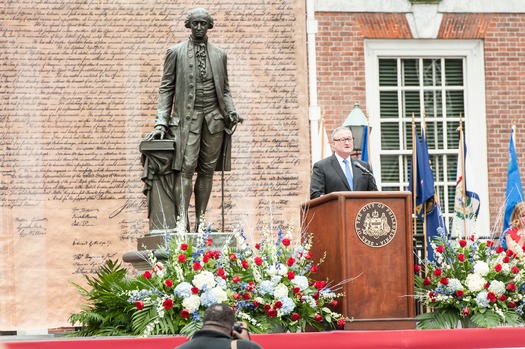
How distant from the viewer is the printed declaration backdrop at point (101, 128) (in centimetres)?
1397

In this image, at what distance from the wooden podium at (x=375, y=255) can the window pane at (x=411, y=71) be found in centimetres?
736

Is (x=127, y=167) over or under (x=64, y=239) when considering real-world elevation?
over

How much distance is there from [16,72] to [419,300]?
7476 millimetres

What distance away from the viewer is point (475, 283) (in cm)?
822

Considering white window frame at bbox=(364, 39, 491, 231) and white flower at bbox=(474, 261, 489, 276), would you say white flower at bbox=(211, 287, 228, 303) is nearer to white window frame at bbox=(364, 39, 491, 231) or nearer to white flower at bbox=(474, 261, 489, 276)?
white flower at bbox=(474, 261, 489, 276)

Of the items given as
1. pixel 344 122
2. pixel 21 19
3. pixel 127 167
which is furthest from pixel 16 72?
pixel 344 122

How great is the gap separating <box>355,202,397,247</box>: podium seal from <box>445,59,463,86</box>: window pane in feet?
24.8

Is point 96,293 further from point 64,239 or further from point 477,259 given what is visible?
point 64,239

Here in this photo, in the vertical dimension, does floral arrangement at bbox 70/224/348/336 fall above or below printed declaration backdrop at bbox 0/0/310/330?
below

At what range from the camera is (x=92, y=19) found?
14461 mm

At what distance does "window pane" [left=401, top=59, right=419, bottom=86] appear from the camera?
15.1 meters

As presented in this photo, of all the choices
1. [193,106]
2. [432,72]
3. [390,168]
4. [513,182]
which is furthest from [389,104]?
[193,106]

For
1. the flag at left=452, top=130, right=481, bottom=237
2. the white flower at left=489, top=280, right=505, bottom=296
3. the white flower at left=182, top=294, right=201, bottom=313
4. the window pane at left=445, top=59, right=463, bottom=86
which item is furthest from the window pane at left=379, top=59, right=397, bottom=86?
the white flower at left=182, top=294, right=201, bottom=313

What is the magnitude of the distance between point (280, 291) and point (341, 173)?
57.8 inches
